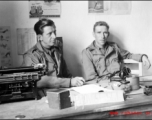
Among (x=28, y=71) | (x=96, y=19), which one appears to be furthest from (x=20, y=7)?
(x=28, y=71)

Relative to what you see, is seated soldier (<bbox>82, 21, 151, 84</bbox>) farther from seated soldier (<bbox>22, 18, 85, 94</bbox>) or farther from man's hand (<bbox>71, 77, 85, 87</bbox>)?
man's hand (<bbox>71, 77, 85, 87</bbox>)

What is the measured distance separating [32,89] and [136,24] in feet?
7.02

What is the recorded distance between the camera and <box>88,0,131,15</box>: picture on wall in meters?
2.97

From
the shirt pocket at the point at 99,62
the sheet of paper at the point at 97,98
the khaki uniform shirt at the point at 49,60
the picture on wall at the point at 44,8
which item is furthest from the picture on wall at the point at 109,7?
the sheet of paper at the point at 97,98

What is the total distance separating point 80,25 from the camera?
2938 millimetres

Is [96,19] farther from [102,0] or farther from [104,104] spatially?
[104,104]

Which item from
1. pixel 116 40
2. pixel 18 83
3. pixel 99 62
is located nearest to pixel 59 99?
pixel 18 83

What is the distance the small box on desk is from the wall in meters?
1.52

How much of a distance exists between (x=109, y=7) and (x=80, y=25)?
53 cm

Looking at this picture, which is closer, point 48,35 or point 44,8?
point 48,35

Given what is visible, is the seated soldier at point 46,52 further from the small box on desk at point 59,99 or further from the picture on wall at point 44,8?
the small box on desk at point 59,99

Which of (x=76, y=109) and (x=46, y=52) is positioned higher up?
(x=46, y=52)

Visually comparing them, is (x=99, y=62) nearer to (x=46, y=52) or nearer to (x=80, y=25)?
(x=80, y=25)

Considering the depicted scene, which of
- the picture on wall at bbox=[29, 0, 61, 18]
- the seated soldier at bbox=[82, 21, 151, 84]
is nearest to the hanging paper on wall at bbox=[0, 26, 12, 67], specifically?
the picture on wall at bbox=[29, 0, 61, 18]
